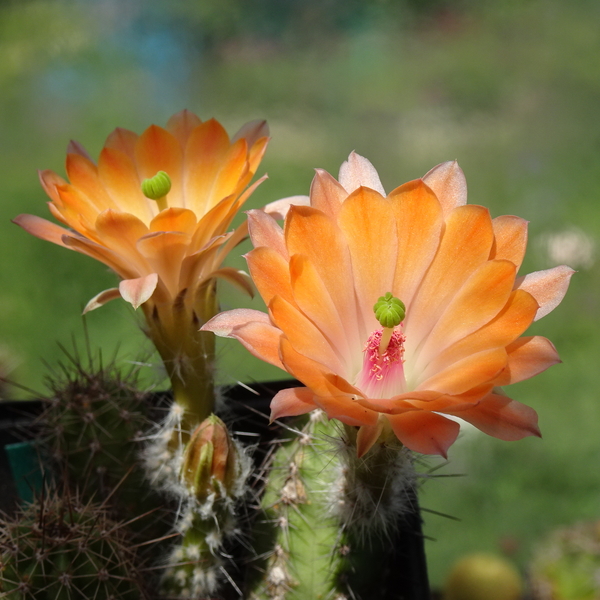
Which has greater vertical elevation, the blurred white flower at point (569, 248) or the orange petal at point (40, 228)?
the blurred white flower at point (569, 248)

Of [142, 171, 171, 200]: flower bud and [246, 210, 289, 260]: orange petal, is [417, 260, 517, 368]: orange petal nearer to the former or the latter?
[246, 210, 289, 260]: orange petal

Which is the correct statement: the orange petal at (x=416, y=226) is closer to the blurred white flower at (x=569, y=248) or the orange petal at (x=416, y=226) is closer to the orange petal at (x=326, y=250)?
the orange petal at (x=326, y=250)

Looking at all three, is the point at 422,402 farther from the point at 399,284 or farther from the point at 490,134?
the point at 490,134

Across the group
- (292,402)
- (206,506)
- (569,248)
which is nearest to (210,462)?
(206,506)

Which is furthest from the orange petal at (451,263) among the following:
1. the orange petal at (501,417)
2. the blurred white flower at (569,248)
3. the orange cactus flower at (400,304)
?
the blurred white flower at (569,248)

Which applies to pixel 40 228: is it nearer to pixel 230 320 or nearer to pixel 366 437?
pixel 230 320

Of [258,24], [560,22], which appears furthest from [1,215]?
[560,22]
